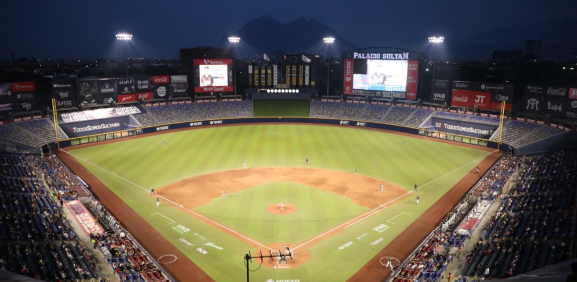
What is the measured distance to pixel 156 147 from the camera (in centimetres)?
5359

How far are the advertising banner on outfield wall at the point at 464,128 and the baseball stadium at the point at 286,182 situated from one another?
0.66 ft

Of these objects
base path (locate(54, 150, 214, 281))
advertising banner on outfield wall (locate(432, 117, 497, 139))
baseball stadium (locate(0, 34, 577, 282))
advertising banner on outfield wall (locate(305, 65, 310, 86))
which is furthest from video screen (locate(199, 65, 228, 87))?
advertising banner on outfield wall (locate(432, 117, 497, 139))

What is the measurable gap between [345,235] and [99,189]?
23.7 meters

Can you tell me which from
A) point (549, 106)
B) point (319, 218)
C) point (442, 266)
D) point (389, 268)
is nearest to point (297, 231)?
point (319, 218)

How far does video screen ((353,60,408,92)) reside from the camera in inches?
2662

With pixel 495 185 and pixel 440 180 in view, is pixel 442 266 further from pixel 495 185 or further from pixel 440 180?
pixel 440 180

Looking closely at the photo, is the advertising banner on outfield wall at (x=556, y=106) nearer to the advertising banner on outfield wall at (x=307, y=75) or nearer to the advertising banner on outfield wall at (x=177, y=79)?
the advertising banner on outfield wall at (x=307, y=75)

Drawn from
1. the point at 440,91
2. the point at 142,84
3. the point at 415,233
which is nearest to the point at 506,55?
the point at 440,91

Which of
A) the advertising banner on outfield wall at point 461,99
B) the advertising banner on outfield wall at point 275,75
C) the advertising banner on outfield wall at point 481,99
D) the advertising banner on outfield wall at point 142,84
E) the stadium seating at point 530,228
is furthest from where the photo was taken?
the advertising banner on outfield wall at point 275,75

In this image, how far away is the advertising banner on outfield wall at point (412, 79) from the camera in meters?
66.1

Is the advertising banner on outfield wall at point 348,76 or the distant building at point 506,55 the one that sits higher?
the distant building at point 506,55

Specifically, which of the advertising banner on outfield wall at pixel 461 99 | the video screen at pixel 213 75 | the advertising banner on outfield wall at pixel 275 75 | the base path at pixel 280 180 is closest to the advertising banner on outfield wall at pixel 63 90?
the video screen at pixel 213 75

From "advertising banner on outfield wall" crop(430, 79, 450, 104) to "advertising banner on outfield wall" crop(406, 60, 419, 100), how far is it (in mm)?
3487

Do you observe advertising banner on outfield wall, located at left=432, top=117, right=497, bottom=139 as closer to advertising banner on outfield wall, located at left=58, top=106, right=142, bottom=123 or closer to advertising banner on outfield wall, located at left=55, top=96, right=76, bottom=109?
advertising banner on outfield wall, located at left=58, top=106, right=142, bottom=123
